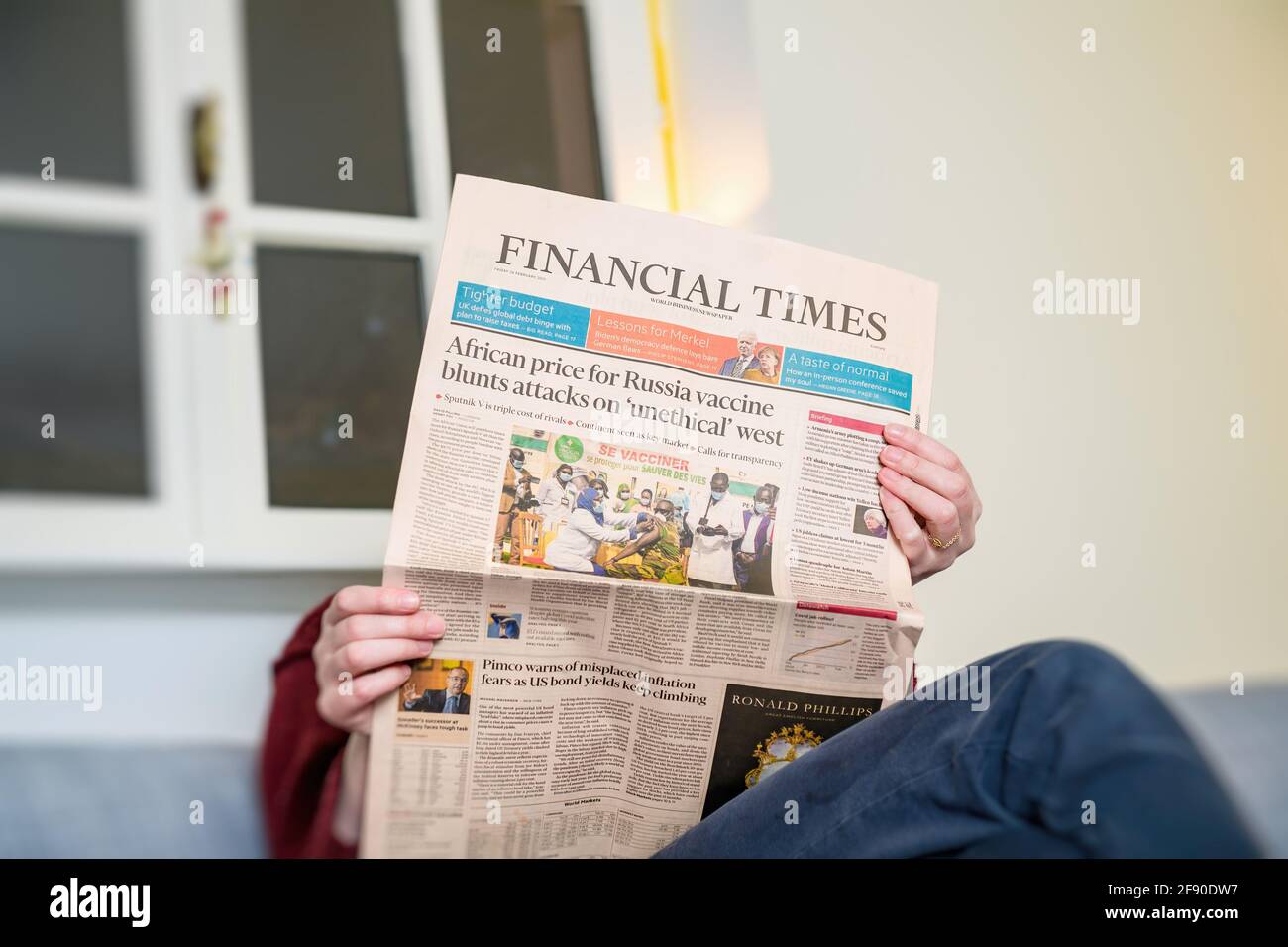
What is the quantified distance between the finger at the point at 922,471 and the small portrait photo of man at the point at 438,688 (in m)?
0.39

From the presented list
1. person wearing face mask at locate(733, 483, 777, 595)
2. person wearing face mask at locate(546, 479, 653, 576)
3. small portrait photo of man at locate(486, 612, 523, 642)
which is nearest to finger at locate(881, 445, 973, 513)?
person wearing face mask at locate(733, 483, 777, 595)

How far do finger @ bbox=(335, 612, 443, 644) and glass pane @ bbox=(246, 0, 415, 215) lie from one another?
72 centimetres

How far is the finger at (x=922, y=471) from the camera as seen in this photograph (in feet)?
2.39

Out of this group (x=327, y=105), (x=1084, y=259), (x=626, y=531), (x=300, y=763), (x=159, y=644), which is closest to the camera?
(x=626, y=531)

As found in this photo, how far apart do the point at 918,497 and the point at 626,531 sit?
0.26m

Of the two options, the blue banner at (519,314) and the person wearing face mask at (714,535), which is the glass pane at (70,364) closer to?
the blue banner at (519,314)

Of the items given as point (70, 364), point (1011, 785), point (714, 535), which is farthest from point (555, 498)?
point (70, 364)

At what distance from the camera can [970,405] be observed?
1.26 meters

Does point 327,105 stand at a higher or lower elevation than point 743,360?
higher

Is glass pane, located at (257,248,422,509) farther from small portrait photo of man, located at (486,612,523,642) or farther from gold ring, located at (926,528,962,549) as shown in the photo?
gold ring, located at (926,528,962,549)

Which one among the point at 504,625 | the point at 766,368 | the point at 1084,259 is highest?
the point at 1084,259

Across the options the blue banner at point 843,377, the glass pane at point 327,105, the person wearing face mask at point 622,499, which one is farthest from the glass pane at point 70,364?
the blue banner at point 843,377

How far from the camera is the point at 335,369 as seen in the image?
113cm

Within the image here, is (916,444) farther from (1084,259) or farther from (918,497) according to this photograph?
(1084,259)
